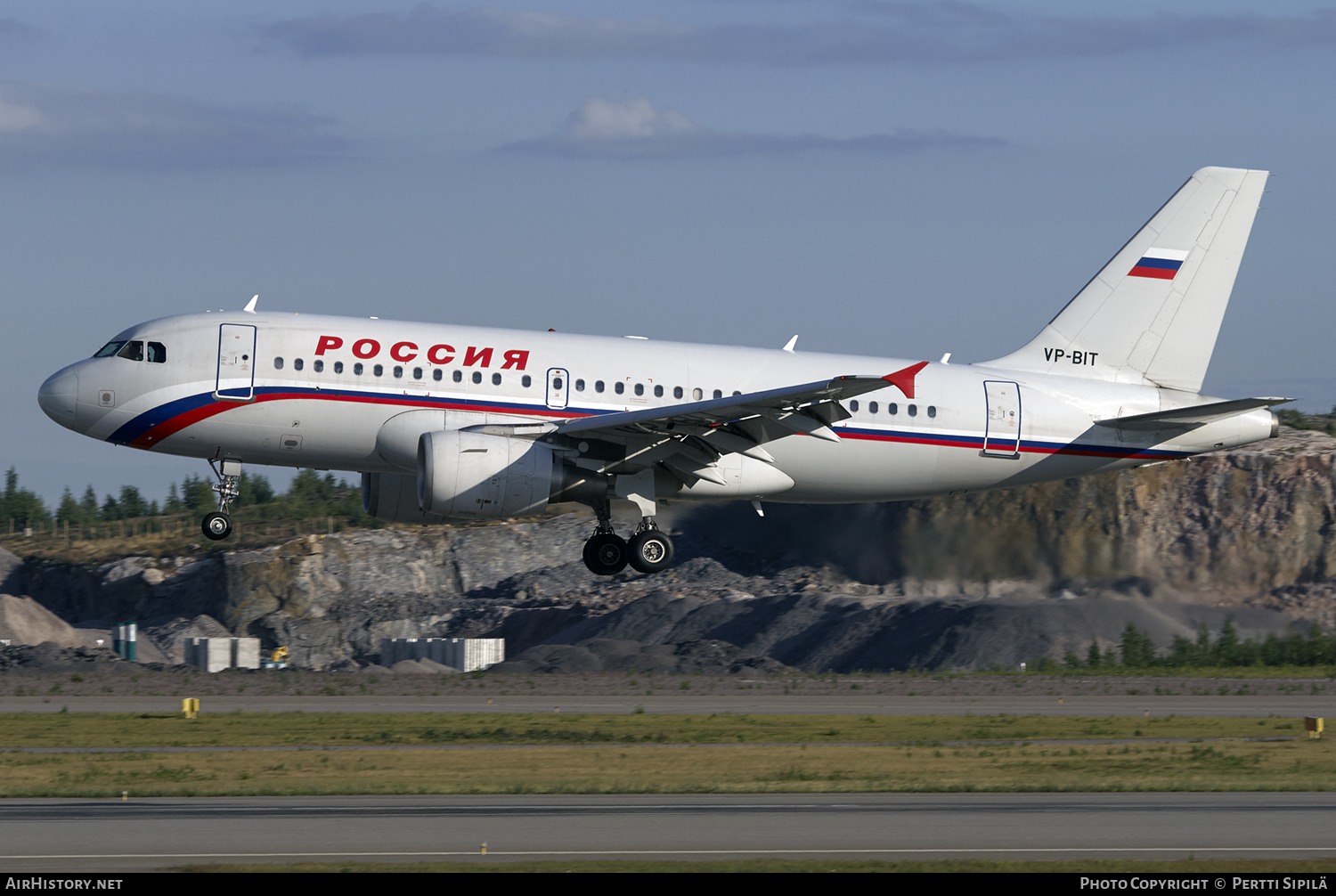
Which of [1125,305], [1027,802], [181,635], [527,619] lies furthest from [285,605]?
[1027,802]

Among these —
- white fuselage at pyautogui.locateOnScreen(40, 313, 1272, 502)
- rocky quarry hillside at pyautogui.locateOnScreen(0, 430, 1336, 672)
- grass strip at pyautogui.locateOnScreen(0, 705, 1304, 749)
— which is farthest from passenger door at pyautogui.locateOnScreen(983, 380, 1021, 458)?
rocky quarry hillside at pyautogui.locateOnScreen(0, 430, 1336, 672)

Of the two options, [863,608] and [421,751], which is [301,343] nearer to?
[421,751]

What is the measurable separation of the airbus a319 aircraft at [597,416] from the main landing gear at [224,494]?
2.3 inches

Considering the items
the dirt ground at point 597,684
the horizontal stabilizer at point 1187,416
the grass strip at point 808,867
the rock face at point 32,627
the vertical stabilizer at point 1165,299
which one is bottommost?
the grass strip at point 808,867

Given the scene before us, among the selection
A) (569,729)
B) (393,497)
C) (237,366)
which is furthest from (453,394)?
(569,729)

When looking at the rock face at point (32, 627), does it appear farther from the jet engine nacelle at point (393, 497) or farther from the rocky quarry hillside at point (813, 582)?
the jet engine nacelle at point (393, 497)

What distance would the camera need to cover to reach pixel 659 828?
18.3 metres

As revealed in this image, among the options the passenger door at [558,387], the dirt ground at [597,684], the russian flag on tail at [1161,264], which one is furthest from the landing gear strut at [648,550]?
the russian flag on tail at [1161,264]

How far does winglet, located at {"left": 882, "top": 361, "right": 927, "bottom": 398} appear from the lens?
27750 millimetres

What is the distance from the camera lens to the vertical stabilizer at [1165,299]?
1377 inches

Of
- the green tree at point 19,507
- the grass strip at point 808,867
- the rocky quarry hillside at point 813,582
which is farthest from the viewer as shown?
the green tree at point 19,507

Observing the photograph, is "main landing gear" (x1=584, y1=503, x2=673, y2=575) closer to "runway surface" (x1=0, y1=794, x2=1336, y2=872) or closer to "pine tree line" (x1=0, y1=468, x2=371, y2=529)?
"runway surface" (x1=0, y1=794, x2=1336, y2=872)

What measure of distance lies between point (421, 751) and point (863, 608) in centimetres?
2638

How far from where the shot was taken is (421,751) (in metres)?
27.2
